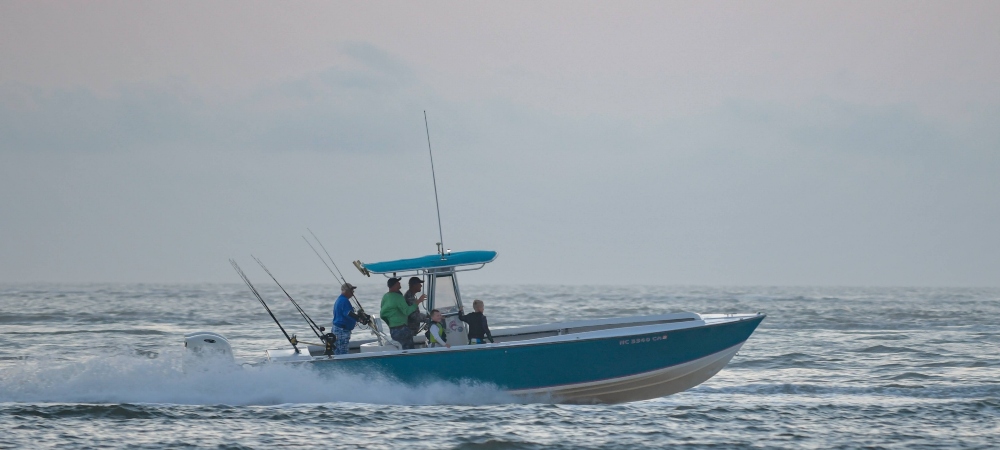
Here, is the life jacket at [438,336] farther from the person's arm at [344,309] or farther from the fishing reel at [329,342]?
the fishing reel at [329,342]

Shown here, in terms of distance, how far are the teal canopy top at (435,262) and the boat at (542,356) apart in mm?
13

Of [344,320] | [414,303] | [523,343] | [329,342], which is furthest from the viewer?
[414,303]

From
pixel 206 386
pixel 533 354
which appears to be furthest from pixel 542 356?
pixel 206 386

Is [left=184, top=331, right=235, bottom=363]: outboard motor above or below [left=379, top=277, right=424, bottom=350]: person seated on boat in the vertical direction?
below

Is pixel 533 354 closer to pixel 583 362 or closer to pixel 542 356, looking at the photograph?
pixel 542 356

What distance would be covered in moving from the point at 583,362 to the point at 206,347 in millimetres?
4941

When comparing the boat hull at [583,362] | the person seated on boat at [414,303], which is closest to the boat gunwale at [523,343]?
the boat hull at [583,362]

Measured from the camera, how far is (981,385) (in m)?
15.9

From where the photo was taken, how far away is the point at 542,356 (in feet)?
40.8

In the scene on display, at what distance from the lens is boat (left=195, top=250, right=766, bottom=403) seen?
12.3 m

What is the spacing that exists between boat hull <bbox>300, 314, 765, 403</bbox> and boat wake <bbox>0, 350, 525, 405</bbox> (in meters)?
0.19

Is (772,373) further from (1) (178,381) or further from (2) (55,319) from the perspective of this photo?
(2) (55,319)

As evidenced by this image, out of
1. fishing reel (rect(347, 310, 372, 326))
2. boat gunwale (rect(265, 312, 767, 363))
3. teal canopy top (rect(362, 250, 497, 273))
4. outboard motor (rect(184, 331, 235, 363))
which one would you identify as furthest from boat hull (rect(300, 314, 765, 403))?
outboard motor (rect(184, 331, 235, 363))

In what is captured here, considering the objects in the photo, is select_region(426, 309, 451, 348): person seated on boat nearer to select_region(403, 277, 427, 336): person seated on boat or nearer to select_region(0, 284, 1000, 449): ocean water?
select_region(403, 277, 427, 336): person seated on boat
